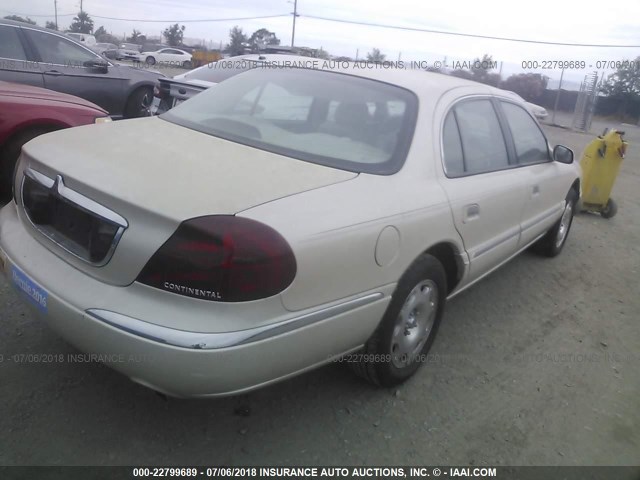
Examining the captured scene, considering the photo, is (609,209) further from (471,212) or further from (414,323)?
(414,323)

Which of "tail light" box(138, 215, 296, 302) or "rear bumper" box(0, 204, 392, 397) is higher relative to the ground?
"tail light" box(138, 215, 296, 302)

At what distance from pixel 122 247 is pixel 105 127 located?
114cm

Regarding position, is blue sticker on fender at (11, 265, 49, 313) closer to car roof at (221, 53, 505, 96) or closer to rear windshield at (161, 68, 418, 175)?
rear windshield at (161, 68, 418, 175)

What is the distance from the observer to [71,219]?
226 cm

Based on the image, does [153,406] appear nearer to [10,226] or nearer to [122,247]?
[122,247]

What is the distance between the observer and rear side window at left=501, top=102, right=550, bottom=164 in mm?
3951

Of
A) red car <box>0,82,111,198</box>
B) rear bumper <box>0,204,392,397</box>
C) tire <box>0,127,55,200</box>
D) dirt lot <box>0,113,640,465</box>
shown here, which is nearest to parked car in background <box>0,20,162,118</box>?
red car <box>0,82,111,198</box>

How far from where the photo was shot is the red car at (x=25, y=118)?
4.46 meters

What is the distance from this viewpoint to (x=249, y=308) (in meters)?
1.98

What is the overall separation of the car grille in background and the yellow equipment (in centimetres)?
677

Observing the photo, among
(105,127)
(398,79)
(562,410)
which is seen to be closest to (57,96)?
(105,127)

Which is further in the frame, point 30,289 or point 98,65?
point 98,65

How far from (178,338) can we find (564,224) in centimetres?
459

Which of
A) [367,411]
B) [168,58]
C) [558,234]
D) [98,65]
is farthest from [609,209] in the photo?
[168,58]
